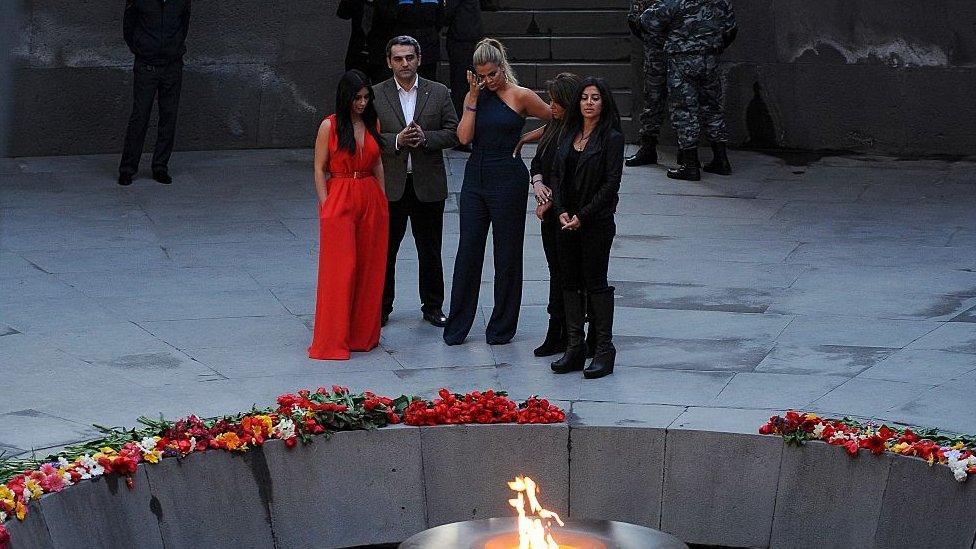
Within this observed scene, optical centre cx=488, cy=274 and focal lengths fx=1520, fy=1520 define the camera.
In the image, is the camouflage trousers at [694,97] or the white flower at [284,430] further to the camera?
the camouflage trousers at [694,97]

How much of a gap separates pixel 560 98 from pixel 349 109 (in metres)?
1.37

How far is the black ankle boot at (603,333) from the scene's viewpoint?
878cm

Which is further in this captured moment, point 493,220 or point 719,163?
point 719,163

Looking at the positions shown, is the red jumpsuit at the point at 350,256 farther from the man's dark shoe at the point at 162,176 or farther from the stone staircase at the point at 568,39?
the stone staircase at the point at 568,39

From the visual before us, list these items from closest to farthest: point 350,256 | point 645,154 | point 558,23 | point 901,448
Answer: point 901,448 < point 350,256 < point 645,154 < point 558,23

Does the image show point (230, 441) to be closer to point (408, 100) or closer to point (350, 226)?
point (350, 226)

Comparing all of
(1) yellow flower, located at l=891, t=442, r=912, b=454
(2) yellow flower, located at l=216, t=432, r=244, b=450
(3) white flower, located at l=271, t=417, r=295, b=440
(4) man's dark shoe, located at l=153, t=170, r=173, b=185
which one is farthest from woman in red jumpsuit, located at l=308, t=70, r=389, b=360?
(4) man's dark shoe, located at l=153, t=170, r=173, b=185

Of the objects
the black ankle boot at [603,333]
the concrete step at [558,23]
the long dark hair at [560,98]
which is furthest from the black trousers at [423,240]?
the concrete step at [558,23]

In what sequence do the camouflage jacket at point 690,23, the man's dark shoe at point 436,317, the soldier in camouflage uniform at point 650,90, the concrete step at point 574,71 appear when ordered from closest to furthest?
the man's dark shoe at point 436,317, the camouflage jacket at point 690,23, the soldier in camouflage uniform at point 650,90, the concrete step at point 574,71

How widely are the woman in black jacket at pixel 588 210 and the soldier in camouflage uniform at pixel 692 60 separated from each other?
6393 millimetres

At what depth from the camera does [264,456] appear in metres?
7.59

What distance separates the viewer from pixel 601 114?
8727mm

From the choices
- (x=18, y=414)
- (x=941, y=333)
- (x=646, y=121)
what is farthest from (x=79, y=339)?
(x=646, y=121)

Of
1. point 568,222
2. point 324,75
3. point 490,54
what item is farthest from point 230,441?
point 324,75
